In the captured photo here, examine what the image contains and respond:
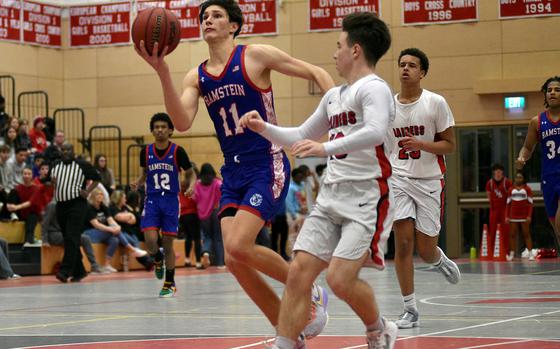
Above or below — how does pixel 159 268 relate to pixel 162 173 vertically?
below

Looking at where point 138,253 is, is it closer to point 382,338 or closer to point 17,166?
point 17,166

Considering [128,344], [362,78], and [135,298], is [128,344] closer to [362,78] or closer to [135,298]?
[362,78]

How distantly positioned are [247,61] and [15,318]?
427cm

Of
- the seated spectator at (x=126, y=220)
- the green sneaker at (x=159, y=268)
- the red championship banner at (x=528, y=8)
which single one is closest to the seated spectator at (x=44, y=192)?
the seated spectator at (x=126, y=220)

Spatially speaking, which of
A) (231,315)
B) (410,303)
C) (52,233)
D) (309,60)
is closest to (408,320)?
(410,303)

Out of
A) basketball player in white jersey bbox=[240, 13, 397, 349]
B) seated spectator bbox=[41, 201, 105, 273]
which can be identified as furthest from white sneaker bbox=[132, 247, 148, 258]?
basketball player in white jersey bbox=[240, 13, 397, 349]

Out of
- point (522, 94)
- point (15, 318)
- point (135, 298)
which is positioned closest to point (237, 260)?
point (15, 318)

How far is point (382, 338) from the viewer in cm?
642

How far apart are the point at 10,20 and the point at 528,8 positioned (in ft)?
41.7

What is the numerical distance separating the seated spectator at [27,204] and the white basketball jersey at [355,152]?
1498cm

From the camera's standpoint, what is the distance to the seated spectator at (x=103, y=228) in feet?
68.7

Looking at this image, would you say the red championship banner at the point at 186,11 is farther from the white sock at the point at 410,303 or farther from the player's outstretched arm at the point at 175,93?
the player's outstretched arm at the point at 175,93

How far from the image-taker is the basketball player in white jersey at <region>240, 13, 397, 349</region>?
6090mm

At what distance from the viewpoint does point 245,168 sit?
7.49 metres
